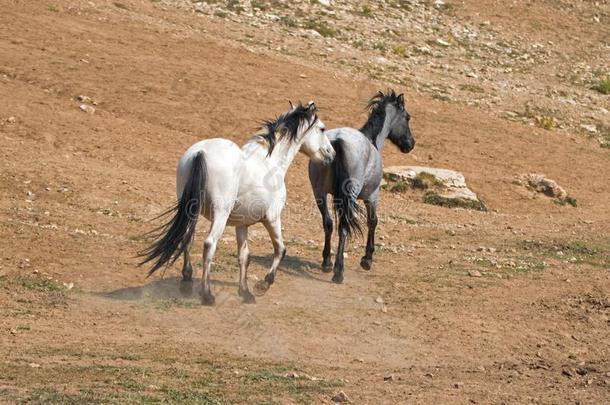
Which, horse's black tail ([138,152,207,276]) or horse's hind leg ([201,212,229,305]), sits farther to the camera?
horse's hind leg ([201,212,229,305])

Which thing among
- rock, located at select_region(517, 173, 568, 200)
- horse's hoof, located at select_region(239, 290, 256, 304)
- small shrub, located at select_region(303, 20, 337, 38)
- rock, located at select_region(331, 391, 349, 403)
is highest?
rock, located at select_region(331, 391, 349, 403)

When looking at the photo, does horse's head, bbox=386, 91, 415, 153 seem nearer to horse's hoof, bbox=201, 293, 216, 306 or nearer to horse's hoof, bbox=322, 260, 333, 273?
horse's hoof, bbox=322, 260, 333, 273

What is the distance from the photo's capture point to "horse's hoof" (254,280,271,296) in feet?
36.9

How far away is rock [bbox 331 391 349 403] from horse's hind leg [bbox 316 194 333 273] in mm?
5126

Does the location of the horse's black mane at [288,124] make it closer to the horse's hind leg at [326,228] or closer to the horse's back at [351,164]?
Answer: the horse's back at [351,164]

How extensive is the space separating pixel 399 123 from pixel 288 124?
3562 mm

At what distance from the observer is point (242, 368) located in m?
8.83

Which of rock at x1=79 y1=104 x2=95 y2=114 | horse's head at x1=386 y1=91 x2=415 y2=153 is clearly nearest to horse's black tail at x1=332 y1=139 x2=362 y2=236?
horse's head at x1=386 y1=91 x2=415 y2=153

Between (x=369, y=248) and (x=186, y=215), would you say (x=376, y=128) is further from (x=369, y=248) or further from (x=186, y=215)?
(x=186, y=215)

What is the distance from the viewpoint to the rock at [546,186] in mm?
20625

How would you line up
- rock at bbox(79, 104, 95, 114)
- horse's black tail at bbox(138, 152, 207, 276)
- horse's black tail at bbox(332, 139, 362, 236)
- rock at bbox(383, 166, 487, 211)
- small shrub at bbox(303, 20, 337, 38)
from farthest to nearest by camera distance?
small shrub at bbox(303, 20, 337, 38)
rock at bbox(79, 104, 95, 114)
rock at bbox(383, 166, 487, 211)
horse's black tail at bbox(332, 139, 362, 236)
horse's black tail at bbox(138, 152, 207, 276)

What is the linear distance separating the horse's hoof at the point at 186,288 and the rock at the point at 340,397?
3454mm

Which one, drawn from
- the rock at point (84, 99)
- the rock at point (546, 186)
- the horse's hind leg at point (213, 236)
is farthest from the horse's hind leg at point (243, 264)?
the rock at point (546, 186)

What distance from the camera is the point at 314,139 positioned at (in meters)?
11.9
